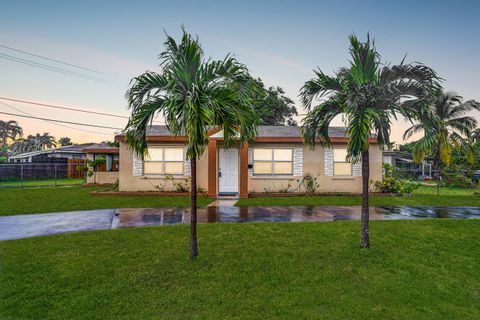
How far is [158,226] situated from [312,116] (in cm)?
497

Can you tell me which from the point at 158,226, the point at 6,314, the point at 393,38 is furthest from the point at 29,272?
the point at 393,38

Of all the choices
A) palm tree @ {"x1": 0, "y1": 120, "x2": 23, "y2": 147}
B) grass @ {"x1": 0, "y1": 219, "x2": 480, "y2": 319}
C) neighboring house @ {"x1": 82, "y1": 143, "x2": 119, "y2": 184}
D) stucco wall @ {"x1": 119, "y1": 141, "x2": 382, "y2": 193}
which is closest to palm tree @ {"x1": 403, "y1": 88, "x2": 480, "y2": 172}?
stucco wall @ {"x1": 119, "y1": 141, "x2": 382, "y2": 193}

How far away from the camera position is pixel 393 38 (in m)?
13.9

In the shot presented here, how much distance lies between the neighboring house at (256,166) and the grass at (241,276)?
6.85 meters

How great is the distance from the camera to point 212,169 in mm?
12789

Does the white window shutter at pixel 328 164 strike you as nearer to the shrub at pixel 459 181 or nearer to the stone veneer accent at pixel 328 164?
the stone veneer accent at pixel 328 164

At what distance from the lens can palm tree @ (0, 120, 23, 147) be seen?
169 ft

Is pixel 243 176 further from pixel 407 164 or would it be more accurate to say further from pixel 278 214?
pixel 407 164

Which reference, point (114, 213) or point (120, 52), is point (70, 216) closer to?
point (114, 213)

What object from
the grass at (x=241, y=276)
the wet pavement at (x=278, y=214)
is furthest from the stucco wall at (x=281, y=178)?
the grass at (x=241, y=276)

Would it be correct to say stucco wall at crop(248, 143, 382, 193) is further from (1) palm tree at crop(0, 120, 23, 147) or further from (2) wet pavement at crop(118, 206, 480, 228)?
(1) palm tree at crop(0, 120, 23, 147)

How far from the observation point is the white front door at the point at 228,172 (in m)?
13.0

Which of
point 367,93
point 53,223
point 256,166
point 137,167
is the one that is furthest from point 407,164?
point 53,223

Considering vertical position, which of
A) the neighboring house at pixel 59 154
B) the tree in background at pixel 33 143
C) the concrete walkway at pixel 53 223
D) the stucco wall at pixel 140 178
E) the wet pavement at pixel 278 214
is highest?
the tree in background at pixel 33 143
